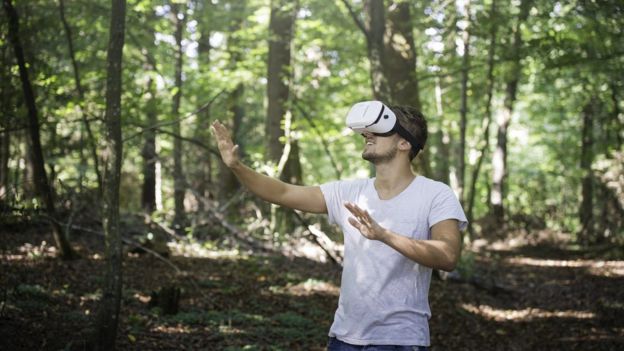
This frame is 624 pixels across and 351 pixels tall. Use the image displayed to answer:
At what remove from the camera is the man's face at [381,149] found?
11.3 feet

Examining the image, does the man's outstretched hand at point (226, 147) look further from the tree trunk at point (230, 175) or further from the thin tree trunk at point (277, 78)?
the tree trunk at point (230, 175)

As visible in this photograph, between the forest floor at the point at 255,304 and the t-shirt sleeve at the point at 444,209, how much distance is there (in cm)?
401

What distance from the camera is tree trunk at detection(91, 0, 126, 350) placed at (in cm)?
562

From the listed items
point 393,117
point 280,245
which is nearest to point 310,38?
point 280,245

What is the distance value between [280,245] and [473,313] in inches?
197

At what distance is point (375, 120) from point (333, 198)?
0.57 meters

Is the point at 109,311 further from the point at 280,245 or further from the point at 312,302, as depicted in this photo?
the point at 280,245

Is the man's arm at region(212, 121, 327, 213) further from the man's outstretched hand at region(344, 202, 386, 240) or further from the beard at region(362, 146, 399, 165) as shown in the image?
the man's outstretched hand at region(344, 202, 386, 240)

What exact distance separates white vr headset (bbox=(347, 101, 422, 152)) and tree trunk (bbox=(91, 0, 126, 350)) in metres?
2.98

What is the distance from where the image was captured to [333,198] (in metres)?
3.68

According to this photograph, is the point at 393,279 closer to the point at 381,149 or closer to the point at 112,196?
the point at 381,149

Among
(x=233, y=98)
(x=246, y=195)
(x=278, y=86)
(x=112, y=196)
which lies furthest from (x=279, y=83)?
(x=112, y=196)

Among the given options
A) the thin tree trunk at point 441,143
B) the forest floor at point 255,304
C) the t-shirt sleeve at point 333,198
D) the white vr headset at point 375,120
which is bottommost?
the forest floor at point 255,304

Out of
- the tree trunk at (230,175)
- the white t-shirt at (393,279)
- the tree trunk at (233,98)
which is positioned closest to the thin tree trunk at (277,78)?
the tree trunk at (233,98)
